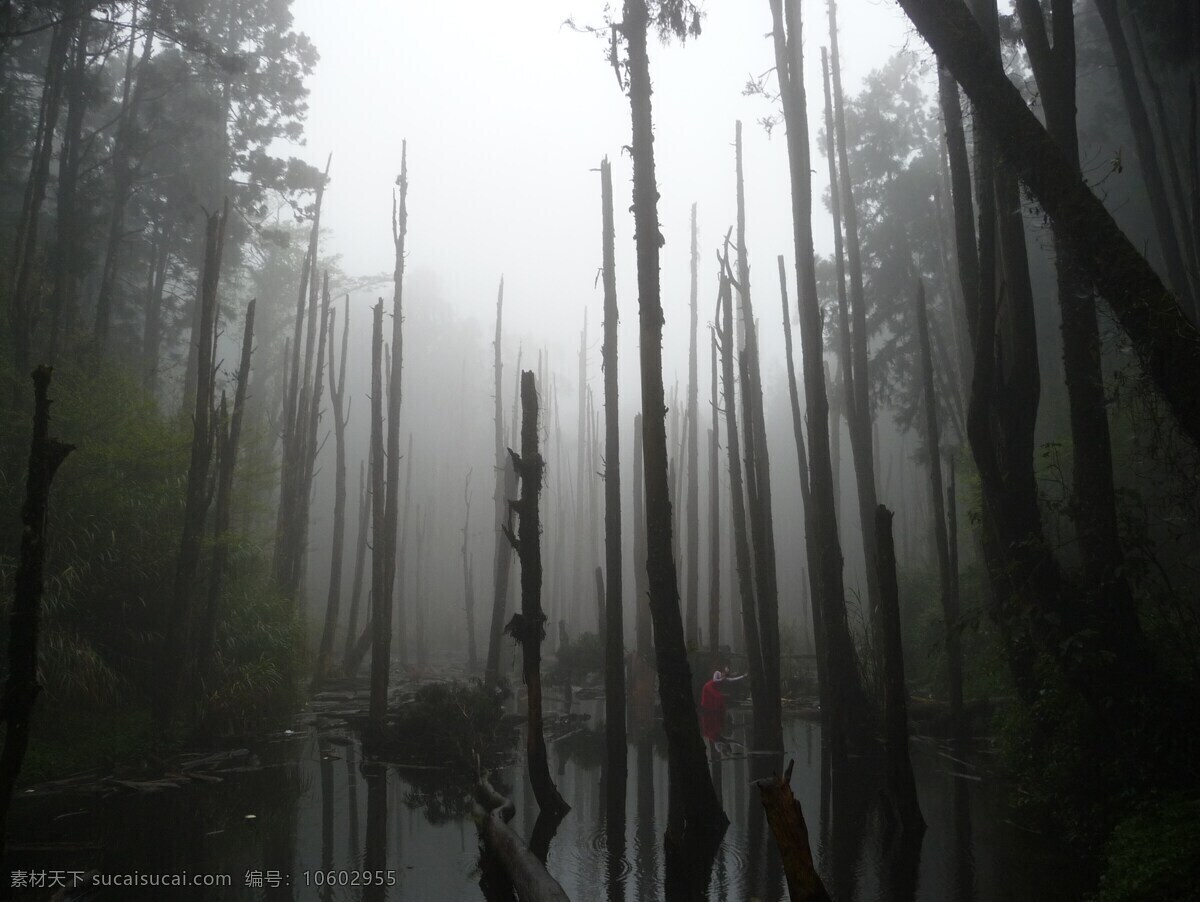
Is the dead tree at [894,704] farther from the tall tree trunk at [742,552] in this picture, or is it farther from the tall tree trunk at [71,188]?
the tall tree trunk at [71,188]

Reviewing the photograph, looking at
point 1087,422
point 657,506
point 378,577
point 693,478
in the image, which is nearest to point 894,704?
point 657,506

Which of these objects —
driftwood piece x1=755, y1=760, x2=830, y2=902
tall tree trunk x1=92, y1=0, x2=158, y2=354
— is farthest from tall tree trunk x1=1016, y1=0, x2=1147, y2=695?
tall tree trunk x1=92, y1=0, x2=158, y2=354

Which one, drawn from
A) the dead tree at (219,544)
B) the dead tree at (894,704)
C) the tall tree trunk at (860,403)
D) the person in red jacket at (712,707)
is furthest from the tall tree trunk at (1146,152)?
the dead tree at (219,544)

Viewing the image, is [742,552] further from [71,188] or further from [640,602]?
[71,188]

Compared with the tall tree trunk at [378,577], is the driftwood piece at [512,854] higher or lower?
lower

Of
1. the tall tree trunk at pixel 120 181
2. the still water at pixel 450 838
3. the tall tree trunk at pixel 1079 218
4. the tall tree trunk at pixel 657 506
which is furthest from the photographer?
the tall tree trunk at pixel 120 181

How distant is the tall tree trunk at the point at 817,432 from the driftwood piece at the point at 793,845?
7697 mm

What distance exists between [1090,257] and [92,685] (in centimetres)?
1259

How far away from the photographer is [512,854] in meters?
5.73

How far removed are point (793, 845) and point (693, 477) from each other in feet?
64.1

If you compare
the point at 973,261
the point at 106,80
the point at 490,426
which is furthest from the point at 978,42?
the point at 490,426

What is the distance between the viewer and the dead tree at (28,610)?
4.70 meters

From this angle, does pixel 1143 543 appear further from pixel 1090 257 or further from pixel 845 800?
pixel 845 800

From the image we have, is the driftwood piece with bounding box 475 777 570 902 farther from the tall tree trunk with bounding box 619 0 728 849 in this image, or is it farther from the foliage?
the foliage
